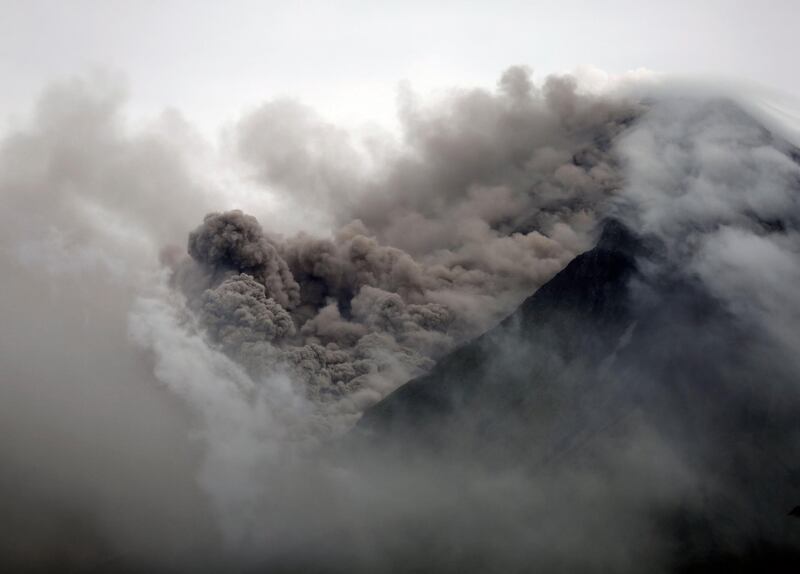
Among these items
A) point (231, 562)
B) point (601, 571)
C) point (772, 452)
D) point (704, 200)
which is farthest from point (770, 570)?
point (231, 562)

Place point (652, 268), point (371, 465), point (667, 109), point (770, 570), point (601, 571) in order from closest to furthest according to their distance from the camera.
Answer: point (770, 570), point (601, 571), point (652, 268), point (371, 465), point (667, 109)

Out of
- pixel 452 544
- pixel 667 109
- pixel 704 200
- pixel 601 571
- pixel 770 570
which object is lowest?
pixel 770 570

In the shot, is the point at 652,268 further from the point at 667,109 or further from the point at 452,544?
the point at 452,544

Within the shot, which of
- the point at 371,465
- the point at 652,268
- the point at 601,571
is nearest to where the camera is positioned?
the point at 601,571

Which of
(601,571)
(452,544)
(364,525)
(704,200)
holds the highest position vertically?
(704,200)

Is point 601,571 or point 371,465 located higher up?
point 371,465

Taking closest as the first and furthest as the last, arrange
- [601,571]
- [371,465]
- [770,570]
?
[770,570] < [601,571] < [371,465]

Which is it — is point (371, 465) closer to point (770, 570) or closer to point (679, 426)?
point (679, 426)

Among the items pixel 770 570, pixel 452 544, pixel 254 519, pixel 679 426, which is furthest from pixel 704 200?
pixel 254 519

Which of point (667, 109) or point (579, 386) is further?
point (667, 109)
